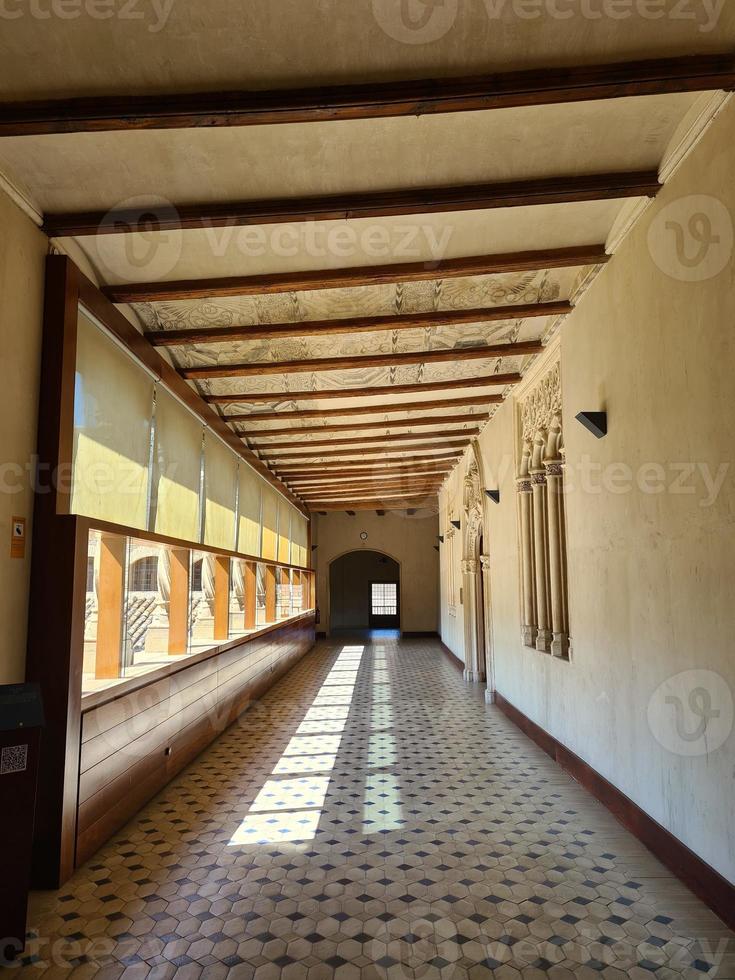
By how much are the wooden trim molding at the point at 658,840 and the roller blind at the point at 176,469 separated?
3.82 metres

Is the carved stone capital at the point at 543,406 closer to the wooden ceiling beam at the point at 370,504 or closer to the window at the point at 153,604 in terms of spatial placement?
the window at the point at 153,604

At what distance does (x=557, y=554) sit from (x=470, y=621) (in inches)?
203

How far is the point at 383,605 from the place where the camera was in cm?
2439

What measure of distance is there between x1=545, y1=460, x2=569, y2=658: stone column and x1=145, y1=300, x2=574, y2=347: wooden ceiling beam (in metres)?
1.35

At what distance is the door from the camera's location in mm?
24141

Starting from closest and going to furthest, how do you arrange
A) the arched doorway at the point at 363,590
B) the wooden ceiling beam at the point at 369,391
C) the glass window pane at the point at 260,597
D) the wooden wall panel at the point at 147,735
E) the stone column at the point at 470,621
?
the wooden wall panel at the point at 147,735 → the wooden ceiling beam at the point at 369,391 → the glass window pane at the point at 260,597 → the stone column at the point at 470,621 → the arched doorway at the point at 363,590

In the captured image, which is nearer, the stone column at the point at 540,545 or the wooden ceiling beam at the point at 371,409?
the stone column at the point at 540,545

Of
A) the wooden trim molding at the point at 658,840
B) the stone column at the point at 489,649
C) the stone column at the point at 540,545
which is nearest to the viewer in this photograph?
the wooden trim molding at the point at 658,840

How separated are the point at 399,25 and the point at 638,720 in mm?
3685

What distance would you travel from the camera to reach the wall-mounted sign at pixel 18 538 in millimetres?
3266

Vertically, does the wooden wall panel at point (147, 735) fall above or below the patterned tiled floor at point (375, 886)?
above
